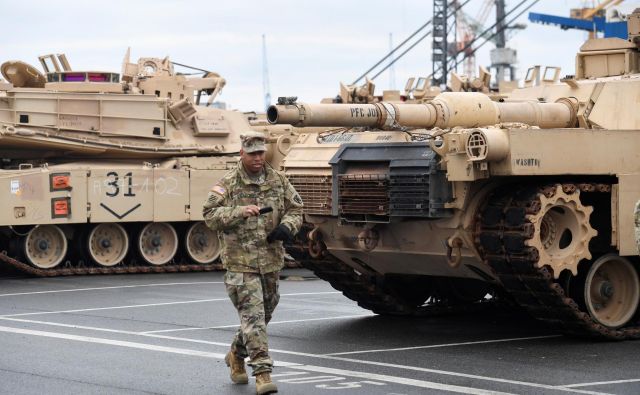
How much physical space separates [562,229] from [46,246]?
41.0 ft

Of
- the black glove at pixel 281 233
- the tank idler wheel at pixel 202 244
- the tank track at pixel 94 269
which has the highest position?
the black glove at pixel 281 233

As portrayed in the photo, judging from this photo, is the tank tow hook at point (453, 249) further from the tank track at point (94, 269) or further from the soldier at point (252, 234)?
the tank track at point (94, 269)

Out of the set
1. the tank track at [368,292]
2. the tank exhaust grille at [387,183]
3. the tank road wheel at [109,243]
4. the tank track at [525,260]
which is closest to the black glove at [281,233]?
the tank exhaust grille at [387,183]

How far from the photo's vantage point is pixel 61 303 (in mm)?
17844

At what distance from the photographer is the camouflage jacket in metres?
10.7

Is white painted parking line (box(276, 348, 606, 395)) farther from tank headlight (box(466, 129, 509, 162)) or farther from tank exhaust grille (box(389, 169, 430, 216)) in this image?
tank headlight (box(466, 129, 509, 162))

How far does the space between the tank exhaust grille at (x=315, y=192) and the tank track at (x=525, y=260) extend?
1.87 meters

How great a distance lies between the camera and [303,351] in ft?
42.4

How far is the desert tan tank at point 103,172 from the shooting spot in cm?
2309

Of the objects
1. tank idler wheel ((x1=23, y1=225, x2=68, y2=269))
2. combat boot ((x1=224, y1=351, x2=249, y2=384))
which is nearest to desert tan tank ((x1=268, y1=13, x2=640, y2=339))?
combat boot ((x1=224, y1=351, x2=249, y2=384))

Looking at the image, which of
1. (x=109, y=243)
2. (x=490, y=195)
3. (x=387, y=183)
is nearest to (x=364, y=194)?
(x=387, y=183)

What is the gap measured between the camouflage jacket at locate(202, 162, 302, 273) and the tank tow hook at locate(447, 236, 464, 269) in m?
2.70

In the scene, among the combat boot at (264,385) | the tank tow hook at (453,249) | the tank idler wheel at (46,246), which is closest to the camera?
the combat boot at (264,385)

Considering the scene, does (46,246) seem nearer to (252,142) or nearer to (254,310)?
(252,142)
